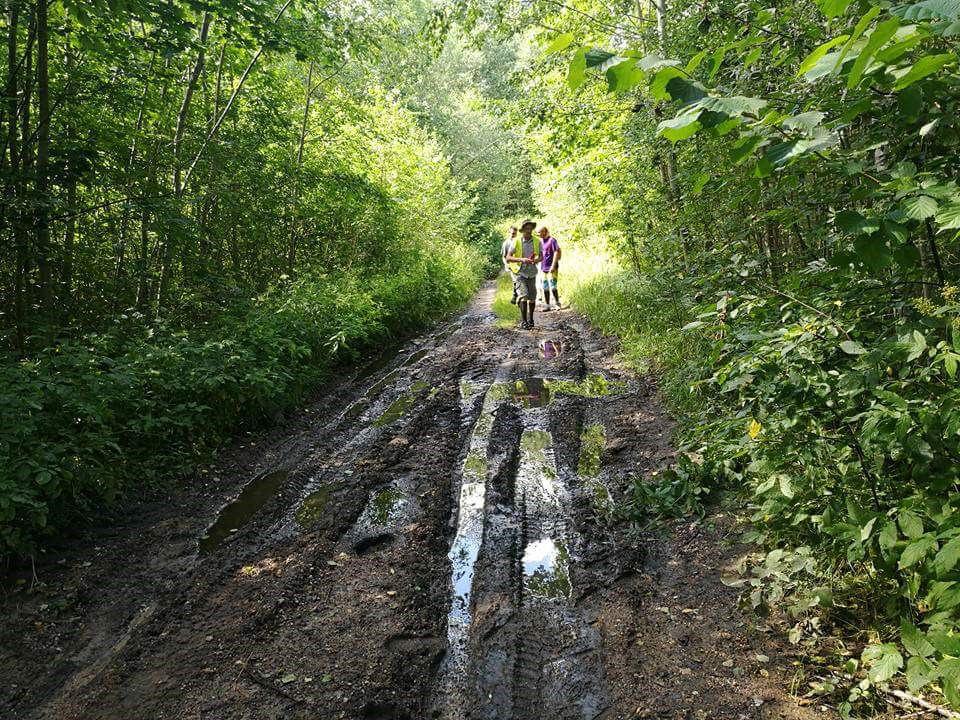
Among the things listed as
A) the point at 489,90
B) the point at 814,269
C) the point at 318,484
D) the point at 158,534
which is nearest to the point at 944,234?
the point at 814,269

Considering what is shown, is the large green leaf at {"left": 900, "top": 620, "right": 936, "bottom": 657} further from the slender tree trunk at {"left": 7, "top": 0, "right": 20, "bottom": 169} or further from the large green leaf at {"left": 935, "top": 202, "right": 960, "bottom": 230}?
the slender tree trunk at {"left": 7, "top": 0, "right": 20, "bottom": 169}

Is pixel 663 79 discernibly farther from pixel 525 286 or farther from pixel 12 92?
pixel 525 286

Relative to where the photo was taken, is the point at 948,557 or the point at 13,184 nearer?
the point at 948,557

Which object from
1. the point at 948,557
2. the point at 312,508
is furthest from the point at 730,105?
the point at 312,508

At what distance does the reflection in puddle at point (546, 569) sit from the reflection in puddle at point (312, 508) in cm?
170

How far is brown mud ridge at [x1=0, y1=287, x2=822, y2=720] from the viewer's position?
270 cm

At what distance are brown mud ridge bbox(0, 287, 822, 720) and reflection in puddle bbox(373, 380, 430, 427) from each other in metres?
0.72

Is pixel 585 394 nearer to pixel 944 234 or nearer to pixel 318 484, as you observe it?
pixel 318 484

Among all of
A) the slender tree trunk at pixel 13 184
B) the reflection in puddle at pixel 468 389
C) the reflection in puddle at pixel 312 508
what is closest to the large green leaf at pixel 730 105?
the reflection in puddle at pixel 312 508

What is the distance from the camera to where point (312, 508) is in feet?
15.2

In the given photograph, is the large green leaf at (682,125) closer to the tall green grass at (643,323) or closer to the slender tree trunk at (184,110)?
the tall green grass at (643,323)

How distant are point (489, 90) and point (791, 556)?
44.3 meters

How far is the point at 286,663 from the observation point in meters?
2.93

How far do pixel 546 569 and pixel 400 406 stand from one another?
3.77 m
